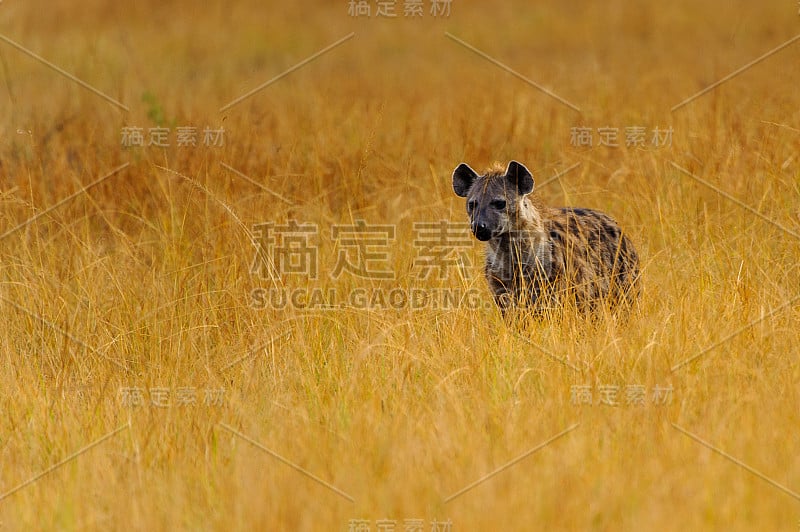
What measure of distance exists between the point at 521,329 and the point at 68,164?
574 cm

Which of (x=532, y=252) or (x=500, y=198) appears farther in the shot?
(x=532, y=252)

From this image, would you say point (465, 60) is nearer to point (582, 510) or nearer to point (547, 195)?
point (547, 195)

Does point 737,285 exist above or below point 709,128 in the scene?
below

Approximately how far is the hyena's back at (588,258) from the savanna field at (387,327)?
0.80ft

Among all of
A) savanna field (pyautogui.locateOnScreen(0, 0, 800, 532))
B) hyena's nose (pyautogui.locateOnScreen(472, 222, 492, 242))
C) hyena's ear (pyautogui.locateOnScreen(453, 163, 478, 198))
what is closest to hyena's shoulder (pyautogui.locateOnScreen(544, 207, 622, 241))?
savanna field (pyautogui.locateOnScreen(0, 0, 800, 532))

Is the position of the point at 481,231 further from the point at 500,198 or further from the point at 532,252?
the point at 532,252

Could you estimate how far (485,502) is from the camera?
448cm

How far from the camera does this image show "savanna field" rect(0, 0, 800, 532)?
15.4 feet

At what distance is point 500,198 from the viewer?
297 inches

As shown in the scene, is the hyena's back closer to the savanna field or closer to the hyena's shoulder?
the hyena's shoulder

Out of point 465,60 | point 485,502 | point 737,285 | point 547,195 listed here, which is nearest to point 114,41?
point 465,60

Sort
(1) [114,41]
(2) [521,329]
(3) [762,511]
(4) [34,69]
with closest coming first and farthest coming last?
(3) [762,511], (2) [521,329], (4) [34,69], (1) [114,41]

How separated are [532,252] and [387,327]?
58.3 inches

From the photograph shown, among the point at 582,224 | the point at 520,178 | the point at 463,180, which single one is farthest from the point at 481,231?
the point at 582,224
